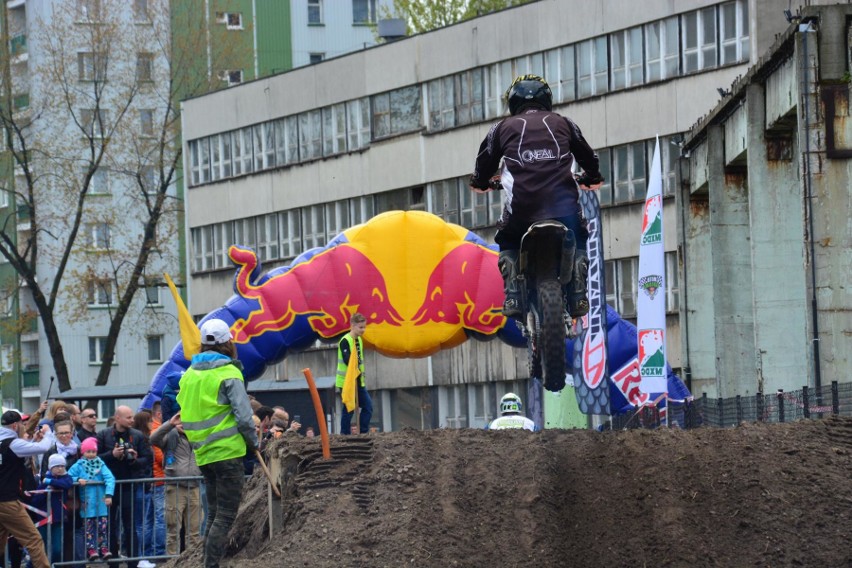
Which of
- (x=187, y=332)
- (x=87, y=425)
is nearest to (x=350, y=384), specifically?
(x=87, y=425)

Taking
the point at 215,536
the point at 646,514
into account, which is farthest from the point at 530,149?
the point at 215,536

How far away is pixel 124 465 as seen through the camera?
21.5 m

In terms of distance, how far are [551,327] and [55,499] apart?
9.05 meters

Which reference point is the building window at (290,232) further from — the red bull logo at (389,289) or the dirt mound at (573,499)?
the dirt mound at (573,499)

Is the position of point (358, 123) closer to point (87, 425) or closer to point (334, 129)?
point (334, 129)

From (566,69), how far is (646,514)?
142 feet

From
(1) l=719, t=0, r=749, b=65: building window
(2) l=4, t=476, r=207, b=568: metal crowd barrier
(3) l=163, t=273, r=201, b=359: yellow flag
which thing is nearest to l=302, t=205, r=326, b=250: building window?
(1) l=719, t=0, r=749, b=65: building window

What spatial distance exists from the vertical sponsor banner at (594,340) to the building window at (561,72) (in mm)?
28042

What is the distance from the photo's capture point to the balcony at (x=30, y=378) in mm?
90250

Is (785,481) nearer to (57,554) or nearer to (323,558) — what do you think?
(323,558)

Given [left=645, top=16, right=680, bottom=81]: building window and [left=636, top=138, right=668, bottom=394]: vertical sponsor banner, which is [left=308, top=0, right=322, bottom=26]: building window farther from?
[left=636, top=138, right=668, bottom=394]: vertical sponsor banner

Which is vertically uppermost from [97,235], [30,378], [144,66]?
[144,66]

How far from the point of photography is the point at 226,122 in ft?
229

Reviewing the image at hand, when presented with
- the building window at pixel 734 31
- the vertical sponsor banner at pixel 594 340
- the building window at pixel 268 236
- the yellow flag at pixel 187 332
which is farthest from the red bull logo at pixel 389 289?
the building window at pixel 268 236
